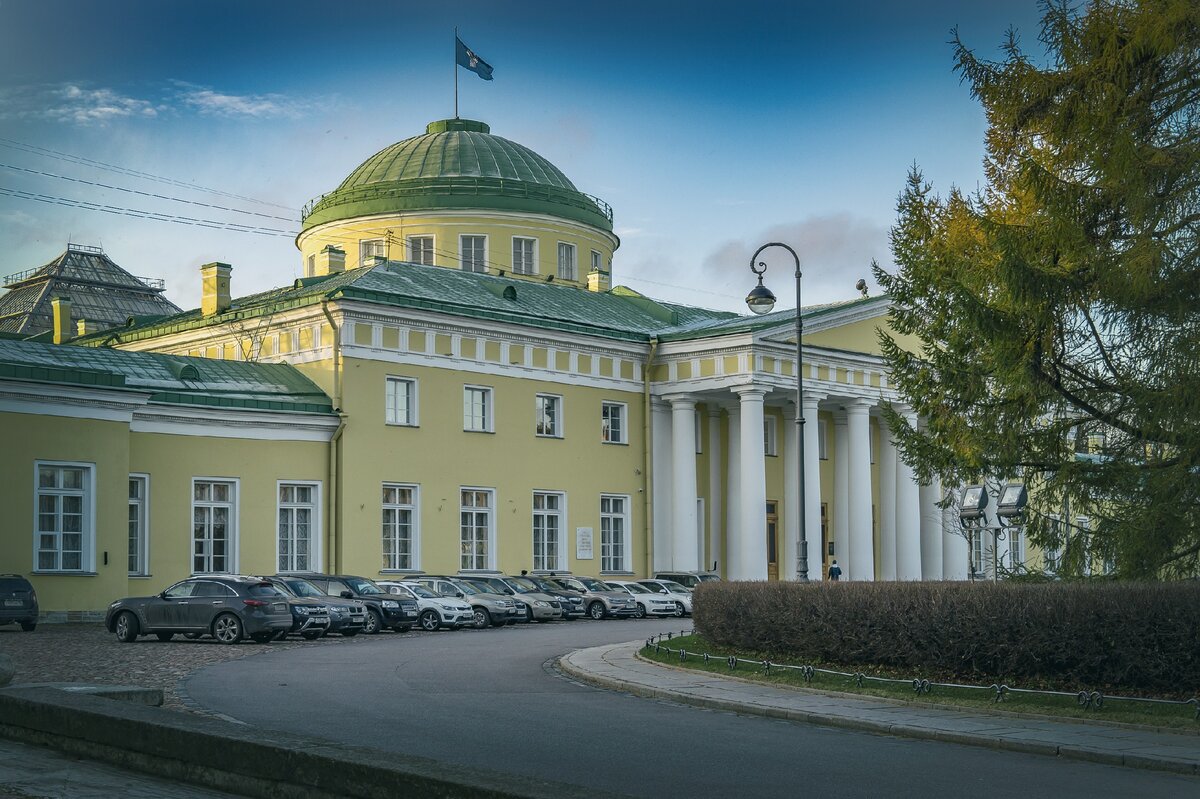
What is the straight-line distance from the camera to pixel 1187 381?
1911cm

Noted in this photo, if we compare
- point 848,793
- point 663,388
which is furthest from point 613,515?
point 848,793

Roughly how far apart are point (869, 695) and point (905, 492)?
139ft

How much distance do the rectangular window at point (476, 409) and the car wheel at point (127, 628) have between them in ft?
59.8

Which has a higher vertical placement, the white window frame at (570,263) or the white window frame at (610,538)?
the white window frame at (570,263)

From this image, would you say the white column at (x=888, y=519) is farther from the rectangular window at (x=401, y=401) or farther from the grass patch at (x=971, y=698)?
the grass patch at (x=971, y=698)

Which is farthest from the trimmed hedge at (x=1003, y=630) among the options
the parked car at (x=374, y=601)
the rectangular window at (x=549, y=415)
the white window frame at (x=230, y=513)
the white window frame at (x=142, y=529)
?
the rectangular window at (x=549, y=415)

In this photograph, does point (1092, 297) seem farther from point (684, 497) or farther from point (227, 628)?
point (684, 497)

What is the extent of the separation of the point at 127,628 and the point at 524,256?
30979 mm

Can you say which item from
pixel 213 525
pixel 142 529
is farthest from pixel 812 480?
pixel 142 529

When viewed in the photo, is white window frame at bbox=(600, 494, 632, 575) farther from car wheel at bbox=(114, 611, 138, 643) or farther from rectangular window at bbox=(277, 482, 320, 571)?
car wheel at bbox=(114, 611, 138, 643)

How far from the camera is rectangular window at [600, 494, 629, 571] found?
52.6 meters

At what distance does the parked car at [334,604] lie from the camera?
33.4 meters

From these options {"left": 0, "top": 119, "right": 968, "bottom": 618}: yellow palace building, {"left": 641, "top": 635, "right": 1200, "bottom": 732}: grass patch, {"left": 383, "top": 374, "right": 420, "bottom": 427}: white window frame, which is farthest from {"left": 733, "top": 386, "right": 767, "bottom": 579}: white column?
{"left": 641, "top": 635, "right": 1200, "bottom": 732}: grass patch

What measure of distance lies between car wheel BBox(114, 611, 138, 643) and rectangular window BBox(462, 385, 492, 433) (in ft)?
59.8
